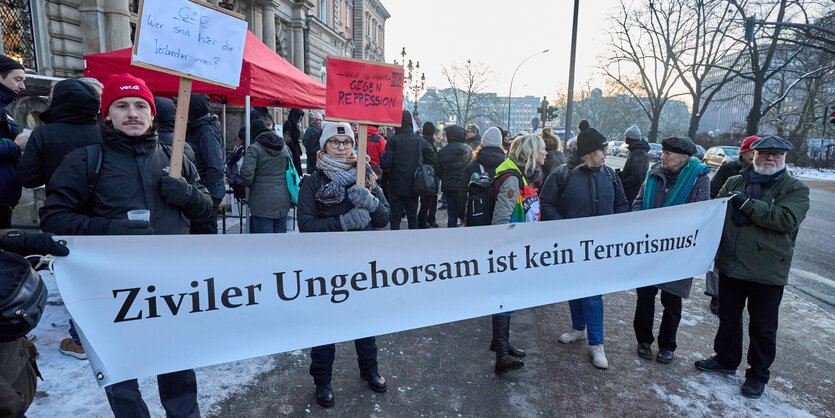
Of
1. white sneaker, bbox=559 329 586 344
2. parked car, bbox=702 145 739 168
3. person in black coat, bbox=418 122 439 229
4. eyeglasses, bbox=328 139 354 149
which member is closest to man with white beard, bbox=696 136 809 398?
white sneaker, bbox=559 329 586 344

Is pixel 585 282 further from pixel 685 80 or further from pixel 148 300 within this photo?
pixel 685 80

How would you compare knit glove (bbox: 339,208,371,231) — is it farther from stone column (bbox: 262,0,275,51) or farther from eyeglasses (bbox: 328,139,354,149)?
stone column (bbox: 262,0,275,51)

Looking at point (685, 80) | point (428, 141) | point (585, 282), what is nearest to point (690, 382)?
point (585, 282)

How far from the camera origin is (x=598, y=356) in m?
3.68

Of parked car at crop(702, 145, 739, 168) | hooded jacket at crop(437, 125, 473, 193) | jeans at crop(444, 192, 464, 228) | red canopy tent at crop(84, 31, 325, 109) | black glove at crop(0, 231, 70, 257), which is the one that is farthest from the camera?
parked car at crop(702, 145, 739, 168)

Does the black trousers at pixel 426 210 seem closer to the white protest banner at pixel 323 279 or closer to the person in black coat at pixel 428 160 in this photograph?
the person in black coat at pixel 428 160

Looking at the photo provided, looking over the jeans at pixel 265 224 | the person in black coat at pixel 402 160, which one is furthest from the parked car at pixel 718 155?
the jeans at pixel 265 224

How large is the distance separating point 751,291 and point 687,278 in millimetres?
403

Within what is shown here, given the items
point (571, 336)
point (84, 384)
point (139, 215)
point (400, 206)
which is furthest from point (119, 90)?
point (400, 206)

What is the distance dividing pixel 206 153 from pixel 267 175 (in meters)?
0.77

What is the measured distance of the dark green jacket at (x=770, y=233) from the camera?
313cm

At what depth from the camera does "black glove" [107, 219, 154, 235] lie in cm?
212

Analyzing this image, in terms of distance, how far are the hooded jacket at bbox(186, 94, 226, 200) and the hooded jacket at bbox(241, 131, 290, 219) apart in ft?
1.46

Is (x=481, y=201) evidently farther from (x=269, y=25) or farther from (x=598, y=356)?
(x=269, y=25)
